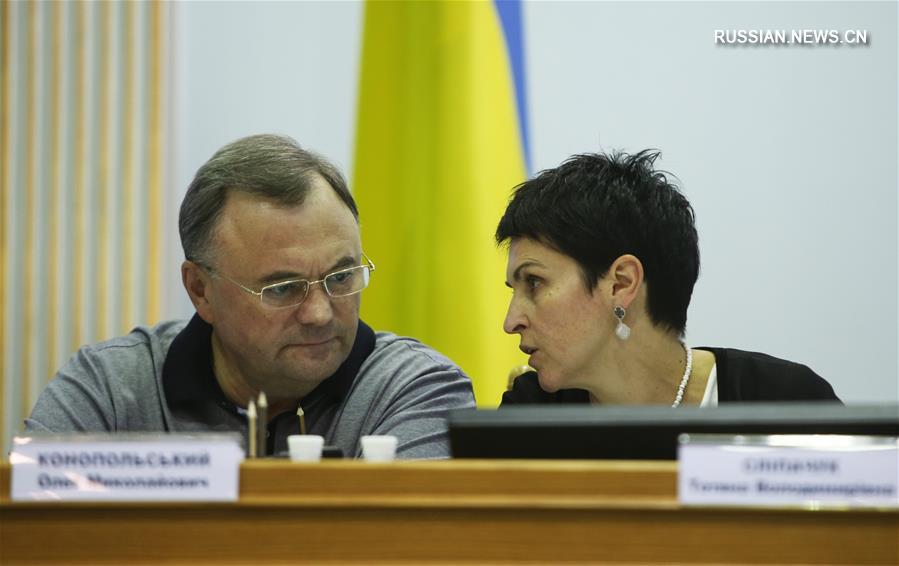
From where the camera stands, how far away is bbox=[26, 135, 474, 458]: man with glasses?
1.76m

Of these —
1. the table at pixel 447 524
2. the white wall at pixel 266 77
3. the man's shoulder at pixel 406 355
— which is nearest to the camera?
the table at pixel 447 524

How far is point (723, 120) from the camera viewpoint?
9.12ft

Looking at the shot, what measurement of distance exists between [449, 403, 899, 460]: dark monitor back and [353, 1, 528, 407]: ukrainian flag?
158cm

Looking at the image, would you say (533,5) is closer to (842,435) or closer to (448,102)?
(448,102)

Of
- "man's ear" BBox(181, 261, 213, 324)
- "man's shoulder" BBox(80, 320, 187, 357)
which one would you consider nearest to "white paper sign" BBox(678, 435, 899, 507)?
"man's ear" BBox(181, 261, 213, 324)

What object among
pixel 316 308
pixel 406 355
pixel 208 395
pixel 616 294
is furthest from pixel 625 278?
pixel 208 395

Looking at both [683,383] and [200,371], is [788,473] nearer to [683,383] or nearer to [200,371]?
[683,383]

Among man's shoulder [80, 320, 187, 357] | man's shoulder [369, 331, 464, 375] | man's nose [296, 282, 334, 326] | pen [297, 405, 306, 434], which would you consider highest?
man's nose [296, 282, 334, 326]

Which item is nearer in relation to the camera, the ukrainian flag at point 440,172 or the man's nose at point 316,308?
the man's nose at point 316,308

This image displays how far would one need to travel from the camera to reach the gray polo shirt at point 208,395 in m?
1.77

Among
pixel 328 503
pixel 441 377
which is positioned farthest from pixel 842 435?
pixel 441 377

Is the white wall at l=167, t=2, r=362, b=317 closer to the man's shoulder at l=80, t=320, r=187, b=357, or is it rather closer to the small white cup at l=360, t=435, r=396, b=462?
the man's shoulder at l=80, t=320, r=187, b=357

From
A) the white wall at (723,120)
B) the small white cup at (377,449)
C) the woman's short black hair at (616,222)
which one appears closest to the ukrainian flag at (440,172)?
the white wall at (723,120)

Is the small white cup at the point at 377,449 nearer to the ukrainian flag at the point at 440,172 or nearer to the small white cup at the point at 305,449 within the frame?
the small white cup at the point at 305,449
